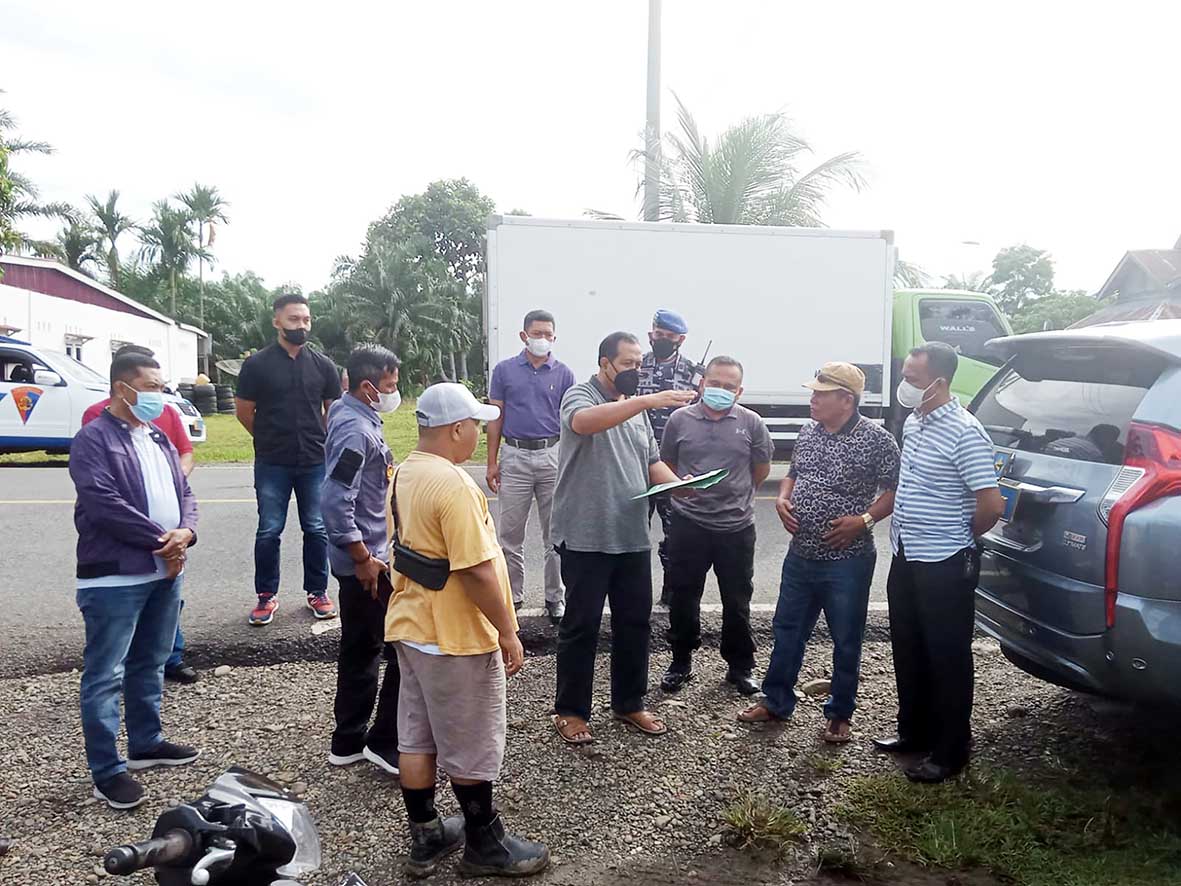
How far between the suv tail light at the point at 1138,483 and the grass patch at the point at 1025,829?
78cm

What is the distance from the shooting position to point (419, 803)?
2760mm

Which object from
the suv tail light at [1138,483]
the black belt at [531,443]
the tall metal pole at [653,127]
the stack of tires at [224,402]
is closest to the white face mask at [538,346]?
the black belt at [531,443]

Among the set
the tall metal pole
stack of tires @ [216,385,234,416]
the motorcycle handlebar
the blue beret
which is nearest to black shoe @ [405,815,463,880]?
the motorcycle handlebar

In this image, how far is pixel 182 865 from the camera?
1.54 m

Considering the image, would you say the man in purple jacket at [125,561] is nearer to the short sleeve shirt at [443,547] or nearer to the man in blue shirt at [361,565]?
the man in blue shirt at [361,565]

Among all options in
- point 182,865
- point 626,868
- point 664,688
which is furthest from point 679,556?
point 182,865

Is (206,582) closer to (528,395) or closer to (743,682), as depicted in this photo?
(528,395)

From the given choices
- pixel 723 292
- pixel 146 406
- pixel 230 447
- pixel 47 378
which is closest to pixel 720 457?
pixel 146 406

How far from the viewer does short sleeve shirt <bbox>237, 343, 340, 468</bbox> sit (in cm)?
503

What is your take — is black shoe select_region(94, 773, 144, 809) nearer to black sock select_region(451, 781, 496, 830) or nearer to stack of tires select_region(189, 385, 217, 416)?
black sock select_region(451, 781, 496, 830)

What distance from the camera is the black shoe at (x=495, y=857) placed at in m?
2.71

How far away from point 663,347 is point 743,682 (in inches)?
69.6

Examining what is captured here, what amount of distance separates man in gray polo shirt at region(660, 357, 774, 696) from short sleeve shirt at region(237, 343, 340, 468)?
225 centimetres

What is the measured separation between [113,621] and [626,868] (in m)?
2.03
